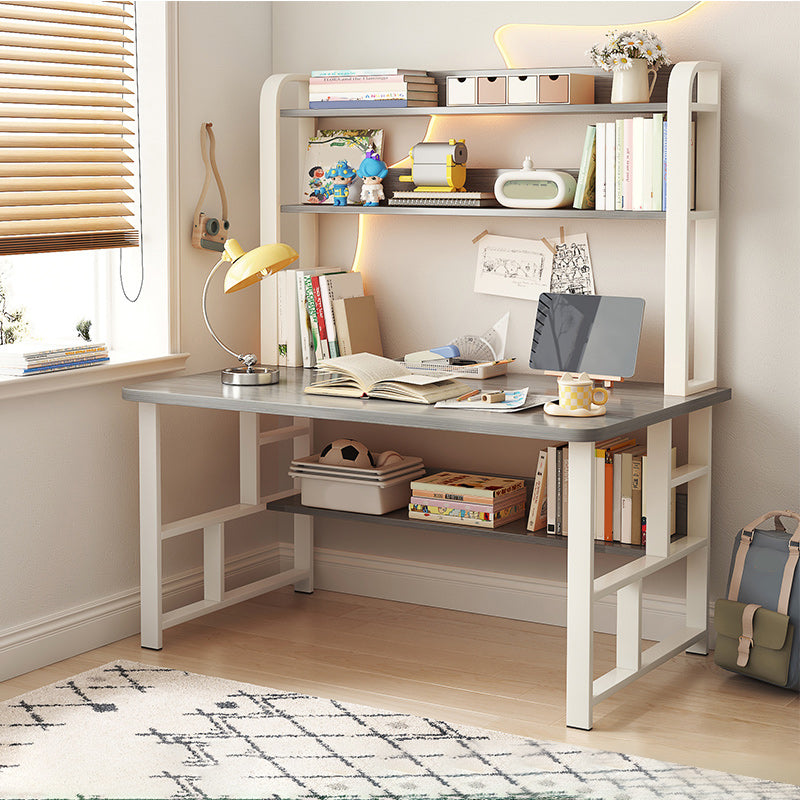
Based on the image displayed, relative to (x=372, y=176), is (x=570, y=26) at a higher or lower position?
higher

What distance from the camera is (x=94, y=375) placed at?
335 cm

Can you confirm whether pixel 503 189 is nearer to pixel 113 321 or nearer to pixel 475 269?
pixel 475 269

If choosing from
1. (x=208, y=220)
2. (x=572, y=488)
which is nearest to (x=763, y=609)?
(x=572, y=488)

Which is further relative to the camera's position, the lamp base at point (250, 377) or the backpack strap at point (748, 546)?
the lamp base at point (250, 377)

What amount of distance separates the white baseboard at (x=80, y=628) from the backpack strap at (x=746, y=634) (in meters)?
1.63

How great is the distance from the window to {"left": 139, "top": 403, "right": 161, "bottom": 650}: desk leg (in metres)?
0.47

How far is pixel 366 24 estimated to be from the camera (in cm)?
377

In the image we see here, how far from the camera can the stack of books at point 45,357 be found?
3150 millimetres

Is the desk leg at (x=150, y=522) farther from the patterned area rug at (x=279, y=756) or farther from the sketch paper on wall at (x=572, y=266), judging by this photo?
the sketch paper on wall at (x=572, y=266)

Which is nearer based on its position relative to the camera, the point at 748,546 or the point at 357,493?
the point at 748,546

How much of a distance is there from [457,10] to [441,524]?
151 cm

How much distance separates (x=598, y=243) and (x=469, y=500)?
826mm

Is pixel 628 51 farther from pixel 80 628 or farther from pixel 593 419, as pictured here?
pixel 80 628

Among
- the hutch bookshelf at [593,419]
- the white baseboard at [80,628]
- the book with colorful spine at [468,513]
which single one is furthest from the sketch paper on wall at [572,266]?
the white baseboard at [80,628]
